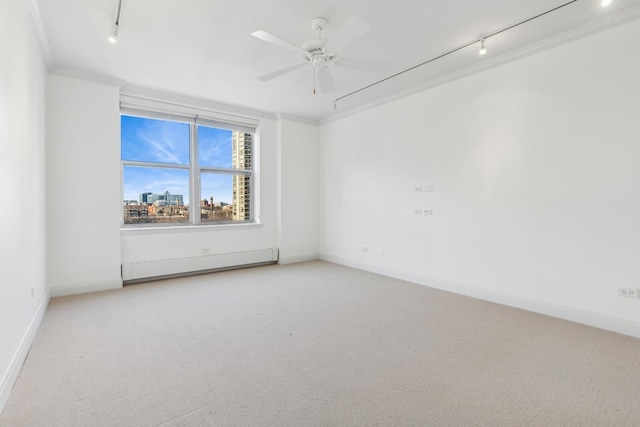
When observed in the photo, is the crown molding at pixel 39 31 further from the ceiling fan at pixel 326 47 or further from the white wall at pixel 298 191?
the white wall at pixel 298 191

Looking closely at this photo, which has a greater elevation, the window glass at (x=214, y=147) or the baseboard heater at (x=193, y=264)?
the window glass at (x=214, y=147)

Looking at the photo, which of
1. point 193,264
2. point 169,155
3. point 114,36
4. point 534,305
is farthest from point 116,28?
point 534,305

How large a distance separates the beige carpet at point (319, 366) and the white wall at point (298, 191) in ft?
7.57

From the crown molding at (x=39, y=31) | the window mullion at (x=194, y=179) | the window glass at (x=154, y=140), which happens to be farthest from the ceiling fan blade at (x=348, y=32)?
the window glass at (x=154, y=140)

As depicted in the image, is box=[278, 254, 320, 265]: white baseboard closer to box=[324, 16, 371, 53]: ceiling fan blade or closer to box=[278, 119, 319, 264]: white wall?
box=[278, 119, 319, 264]: white wall

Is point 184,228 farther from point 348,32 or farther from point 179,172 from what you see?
→ point 348,32

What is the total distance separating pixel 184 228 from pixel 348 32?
12.3 feet

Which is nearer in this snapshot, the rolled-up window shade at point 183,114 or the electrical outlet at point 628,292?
the electrical outlet at point 628,292

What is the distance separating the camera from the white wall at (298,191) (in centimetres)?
567

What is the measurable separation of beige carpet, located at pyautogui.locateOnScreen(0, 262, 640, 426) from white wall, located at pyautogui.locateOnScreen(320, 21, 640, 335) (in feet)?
1.35

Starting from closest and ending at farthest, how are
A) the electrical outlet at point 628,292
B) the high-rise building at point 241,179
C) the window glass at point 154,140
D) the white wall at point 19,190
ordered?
the white wall at point 19,190, the electrical outlet at point 628,292, the window glass at point 154,140, the high-rise building at point 241,179

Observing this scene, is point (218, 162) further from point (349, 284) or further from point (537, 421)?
point (537, 421)

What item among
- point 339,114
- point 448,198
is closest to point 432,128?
point 448,198

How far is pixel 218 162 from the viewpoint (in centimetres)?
528
